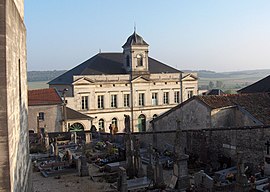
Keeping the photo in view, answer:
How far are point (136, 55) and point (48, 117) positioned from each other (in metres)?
14.6

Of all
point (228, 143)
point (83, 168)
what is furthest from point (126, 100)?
point (83, 168)

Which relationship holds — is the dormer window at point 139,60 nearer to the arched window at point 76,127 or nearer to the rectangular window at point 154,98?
the rectangular window at point 154,98

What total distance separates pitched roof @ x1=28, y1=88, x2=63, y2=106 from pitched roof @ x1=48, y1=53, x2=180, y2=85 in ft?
19.0

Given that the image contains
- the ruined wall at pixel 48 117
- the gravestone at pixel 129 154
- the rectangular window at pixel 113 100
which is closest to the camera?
the gravestone at pixel 129 154

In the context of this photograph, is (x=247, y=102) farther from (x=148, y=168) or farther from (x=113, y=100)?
(x=113, y=100)

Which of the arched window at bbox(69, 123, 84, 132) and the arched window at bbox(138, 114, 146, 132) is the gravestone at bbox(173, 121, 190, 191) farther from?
the arched window at bbox(138, 114, 146, 132)

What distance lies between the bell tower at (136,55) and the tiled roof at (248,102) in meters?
20.1

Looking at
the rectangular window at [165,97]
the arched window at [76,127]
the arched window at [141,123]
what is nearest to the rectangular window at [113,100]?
the arched window at [141,123]

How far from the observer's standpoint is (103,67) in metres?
41.8

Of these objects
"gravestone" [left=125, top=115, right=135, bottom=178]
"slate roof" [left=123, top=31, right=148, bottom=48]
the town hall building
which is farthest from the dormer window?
"gravestone" [left=125, top=115, right=135, bottom=178]

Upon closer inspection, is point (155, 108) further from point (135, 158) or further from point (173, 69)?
point (135, 158)

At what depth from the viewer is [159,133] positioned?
73.3 ft

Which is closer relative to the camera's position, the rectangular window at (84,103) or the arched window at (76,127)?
the arched window at (76,127)

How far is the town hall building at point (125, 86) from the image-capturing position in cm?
3847
